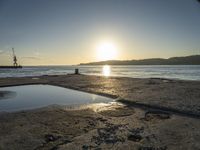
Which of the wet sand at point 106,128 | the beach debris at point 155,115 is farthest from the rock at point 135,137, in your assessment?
the beach debris at point 155,115

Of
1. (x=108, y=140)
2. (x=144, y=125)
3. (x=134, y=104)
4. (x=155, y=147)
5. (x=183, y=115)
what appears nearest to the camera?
(x=155, y=147)

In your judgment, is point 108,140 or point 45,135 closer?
point 108,140

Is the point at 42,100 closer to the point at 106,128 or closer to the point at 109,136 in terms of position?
the point at 106,128

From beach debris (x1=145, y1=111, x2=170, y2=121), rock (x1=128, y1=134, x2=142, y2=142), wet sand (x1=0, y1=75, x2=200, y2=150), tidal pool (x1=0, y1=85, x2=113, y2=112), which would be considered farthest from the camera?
tidal pool (x1=0, y1=85, x2=113, y2=112)

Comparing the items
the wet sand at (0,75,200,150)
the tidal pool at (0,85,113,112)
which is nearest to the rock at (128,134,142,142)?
the wet sand at (0,75,200,150)

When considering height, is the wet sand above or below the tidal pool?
above

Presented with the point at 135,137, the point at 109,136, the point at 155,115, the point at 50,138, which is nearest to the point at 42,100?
the point at 50,138

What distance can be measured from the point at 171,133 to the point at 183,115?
2.67m

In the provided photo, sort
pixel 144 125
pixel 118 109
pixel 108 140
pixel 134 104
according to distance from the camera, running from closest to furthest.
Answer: pixel 108 140 → pixel 144 125 → pixel 118 109 → pixel 134 104

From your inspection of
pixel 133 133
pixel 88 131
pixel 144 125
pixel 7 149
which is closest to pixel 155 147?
pixel 133 133

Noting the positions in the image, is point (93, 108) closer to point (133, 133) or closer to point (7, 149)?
point (133, 133)

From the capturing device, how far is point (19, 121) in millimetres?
8250

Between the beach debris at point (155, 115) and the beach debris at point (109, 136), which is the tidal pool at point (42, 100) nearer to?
the beach debris at point (155, 115)

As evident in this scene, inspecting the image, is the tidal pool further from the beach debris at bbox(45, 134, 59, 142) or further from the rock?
the rock
